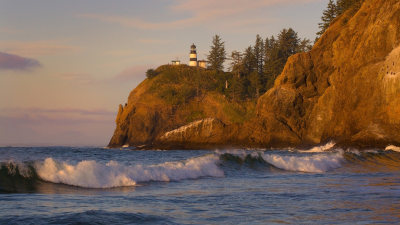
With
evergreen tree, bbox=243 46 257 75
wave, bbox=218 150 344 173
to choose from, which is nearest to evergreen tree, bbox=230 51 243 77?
evergreen tree, bbox=243 46 257 75

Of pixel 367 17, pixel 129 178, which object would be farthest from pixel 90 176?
pixel 367 17

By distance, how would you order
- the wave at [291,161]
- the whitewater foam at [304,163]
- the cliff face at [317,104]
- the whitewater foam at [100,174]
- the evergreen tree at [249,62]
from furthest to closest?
the evergreen tree at [249,62]
the cliff face at [317,104]
the wave at [291,161]
the whitewater foam at [304,163]
the whitewater foam at [100,174]

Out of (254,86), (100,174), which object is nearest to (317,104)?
(254,86)

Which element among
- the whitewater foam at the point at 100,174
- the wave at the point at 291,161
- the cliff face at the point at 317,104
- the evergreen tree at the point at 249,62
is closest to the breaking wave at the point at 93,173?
the whitewater foam at the point at 100,174

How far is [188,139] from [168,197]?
58121mm

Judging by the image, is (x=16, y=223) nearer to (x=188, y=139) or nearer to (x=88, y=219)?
(x=88, y=219)

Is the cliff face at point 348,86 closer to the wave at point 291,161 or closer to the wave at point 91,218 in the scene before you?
the wave at point 291,161

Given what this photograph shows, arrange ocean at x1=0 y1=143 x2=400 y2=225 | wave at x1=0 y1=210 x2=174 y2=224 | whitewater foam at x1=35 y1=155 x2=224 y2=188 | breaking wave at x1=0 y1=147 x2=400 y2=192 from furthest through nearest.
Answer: whitewater foam at x1=35 y1=155 x2=224 y2=188 < breaking wave at x1=0 y1=147 x2=400 y2=192 < ocean at x1=0 y1=143 x2=400 y2=225 < wave at x1=0 y1=210 x2=174 y2=224

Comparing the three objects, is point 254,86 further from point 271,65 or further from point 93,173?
point 93,173

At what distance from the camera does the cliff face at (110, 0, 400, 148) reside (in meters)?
42.8

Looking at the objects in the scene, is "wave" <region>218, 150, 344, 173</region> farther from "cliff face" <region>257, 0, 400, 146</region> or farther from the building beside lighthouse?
the building beside lighthouse

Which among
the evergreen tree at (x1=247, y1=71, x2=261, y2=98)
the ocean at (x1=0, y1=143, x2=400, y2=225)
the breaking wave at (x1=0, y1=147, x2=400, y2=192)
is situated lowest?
the ocean at (x1=0, y1=143, x2=400, y2=225)

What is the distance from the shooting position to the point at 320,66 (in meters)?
59.4

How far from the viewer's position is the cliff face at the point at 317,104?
42781mm
